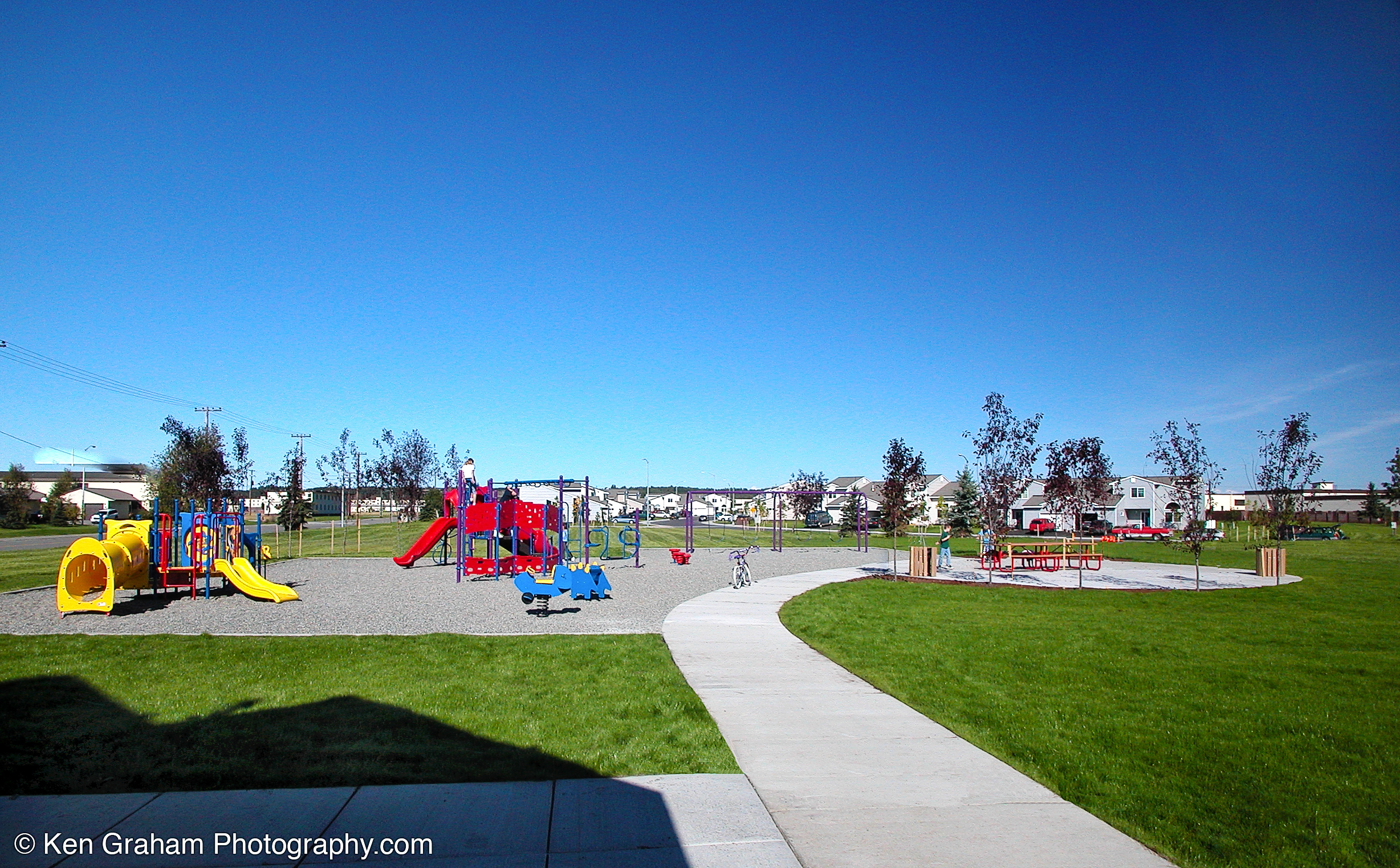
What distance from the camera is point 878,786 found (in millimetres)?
5598

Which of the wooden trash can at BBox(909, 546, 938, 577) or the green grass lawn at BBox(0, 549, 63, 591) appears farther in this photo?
the wooden trash can at BBox(909, 546, 938, 577)

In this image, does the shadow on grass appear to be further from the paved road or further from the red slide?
the paved road

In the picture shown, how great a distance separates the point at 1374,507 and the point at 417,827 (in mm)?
104658

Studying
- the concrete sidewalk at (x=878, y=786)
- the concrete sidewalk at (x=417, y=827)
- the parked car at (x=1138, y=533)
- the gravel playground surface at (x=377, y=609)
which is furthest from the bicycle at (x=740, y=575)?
the parked car at (x=1138, y=533)

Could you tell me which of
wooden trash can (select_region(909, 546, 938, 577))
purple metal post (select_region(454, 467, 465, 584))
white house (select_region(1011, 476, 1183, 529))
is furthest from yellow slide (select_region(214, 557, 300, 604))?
white house (select_region(1011, 476, 1183, 529))

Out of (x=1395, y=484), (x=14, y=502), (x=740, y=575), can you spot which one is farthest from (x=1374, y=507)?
(x=14, y=502)

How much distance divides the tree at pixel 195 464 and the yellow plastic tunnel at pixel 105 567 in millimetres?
24885

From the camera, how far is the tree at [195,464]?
3956cm

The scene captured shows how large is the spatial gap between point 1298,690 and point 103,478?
5541 inches

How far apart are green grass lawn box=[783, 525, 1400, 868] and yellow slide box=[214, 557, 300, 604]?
11.0m

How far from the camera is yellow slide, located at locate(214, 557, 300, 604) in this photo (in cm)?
1628

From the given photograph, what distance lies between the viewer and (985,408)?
76.6 ft

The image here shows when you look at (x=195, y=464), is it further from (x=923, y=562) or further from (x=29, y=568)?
(x=923, y=562)

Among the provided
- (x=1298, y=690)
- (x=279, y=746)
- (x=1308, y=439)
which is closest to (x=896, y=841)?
(x=279, y=746)
